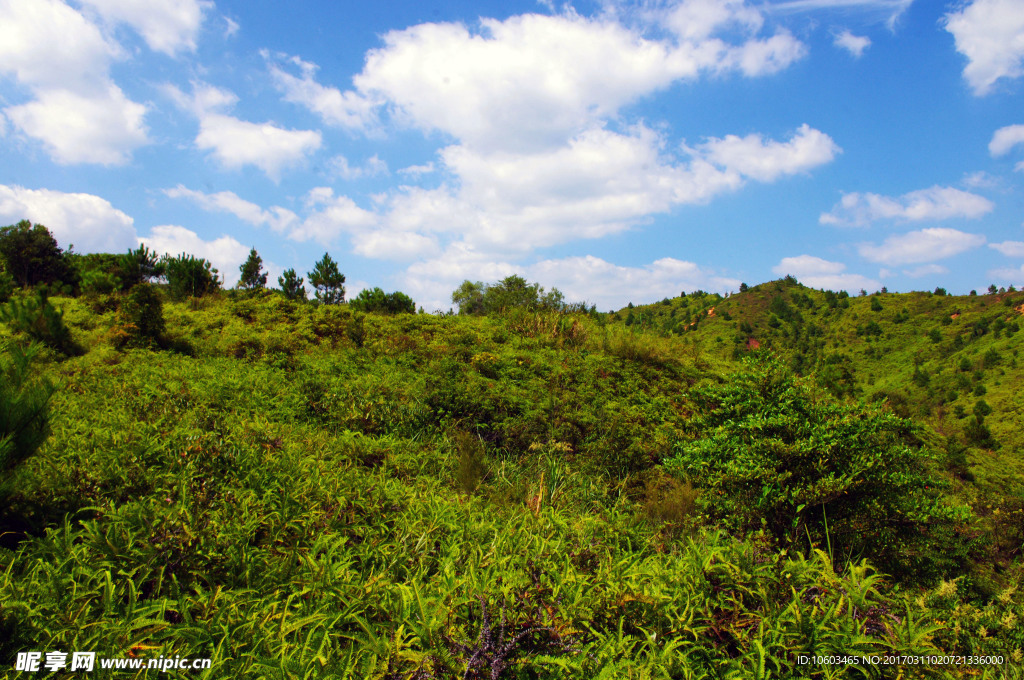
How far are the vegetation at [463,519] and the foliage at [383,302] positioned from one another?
8094 mm

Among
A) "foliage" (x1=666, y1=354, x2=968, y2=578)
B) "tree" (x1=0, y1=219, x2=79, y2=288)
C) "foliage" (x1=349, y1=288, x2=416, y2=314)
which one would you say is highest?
"tree" (x1=0, y1=219, x2=79, y2=288)

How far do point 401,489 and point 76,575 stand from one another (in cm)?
200

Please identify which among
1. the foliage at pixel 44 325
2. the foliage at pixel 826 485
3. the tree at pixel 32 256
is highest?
the tree at pixel 32 256

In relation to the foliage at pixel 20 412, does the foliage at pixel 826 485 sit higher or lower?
lower

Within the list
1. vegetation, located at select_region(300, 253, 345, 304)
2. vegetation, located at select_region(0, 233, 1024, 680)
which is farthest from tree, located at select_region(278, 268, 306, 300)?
vegetation, located at select_region(0, 233, 1024, 680)

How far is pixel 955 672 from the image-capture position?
1.76 m

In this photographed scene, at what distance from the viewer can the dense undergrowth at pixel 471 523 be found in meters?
1.88

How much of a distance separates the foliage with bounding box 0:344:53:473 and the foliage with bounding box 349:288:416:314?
14.7m

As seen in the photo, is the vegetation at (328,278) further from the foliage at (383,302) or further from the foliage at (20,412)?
the foliage at (20,412)

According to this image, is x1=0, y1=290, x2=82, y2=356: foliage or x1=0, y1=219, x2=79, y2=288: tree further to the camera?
x1=0, y1=219, x2=79, y2=288: tree

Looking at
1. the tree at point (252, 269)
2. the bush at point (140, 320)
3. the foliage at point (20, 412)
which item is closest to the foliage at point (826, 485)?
the foliage at point (20, 412)

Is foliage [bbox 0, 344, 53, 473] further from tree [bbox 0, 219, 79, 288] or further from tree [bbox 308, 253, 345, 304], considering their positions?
tree [bbox 0, 219, 79, 288]

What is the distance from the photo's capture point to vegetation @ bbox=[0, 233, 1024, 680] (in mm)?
1881

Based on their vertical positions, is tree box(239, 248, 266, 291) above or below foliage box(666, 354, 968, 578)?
above
